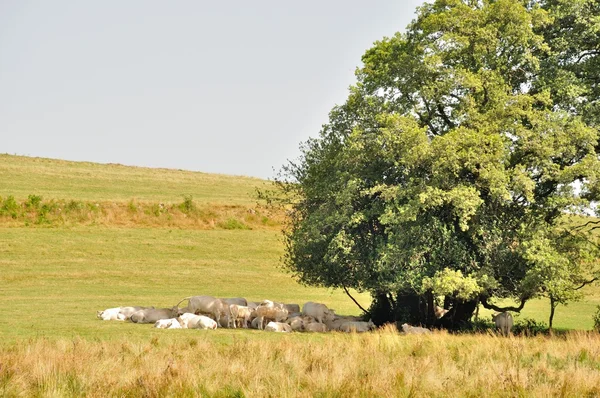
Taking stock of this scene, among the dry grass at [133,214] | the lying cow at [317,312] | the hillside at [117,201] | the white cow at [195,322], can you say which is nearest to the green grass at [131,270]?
the dry grass at [133,214]

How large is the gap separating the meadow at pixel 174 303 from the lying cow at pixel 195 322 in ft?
4.86

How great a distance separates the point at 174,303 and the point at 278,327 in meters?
12.7

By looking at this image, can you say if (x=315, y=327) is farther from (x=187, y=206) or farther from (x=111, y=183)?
(x=111, y=183)

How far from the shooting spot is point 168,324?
1236 inches

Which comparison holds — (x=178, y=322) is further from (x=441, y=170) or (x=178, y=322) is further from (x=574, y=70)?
(x=574, y=70)

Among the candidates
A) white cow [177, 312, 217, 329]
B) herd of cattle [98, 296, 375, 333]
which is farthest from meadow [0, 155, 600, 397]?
herd of cattle [98, 296, 375, 333]

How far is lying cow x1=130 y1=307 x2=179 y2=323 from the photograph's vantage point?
3366cm

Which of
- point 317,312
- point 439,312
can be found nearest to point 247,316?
point 317,312

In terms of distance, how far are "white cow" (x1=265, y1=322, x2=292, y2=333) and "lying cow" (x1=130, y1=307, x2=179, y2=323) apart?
170 inches

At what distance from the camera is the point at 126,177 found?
3654 inches

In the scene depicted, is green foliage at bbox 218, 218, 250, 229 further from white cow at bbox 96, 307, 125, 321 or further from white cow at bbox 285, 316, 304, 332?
white cow at bbox 285, 316, 304, 332

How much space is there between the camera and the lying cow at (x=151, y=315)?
1325 inches

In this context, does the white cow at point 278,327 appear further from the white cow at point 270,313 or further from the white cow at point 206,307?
the white cow at point 206,307

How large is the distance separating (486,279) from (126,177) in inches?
2735
